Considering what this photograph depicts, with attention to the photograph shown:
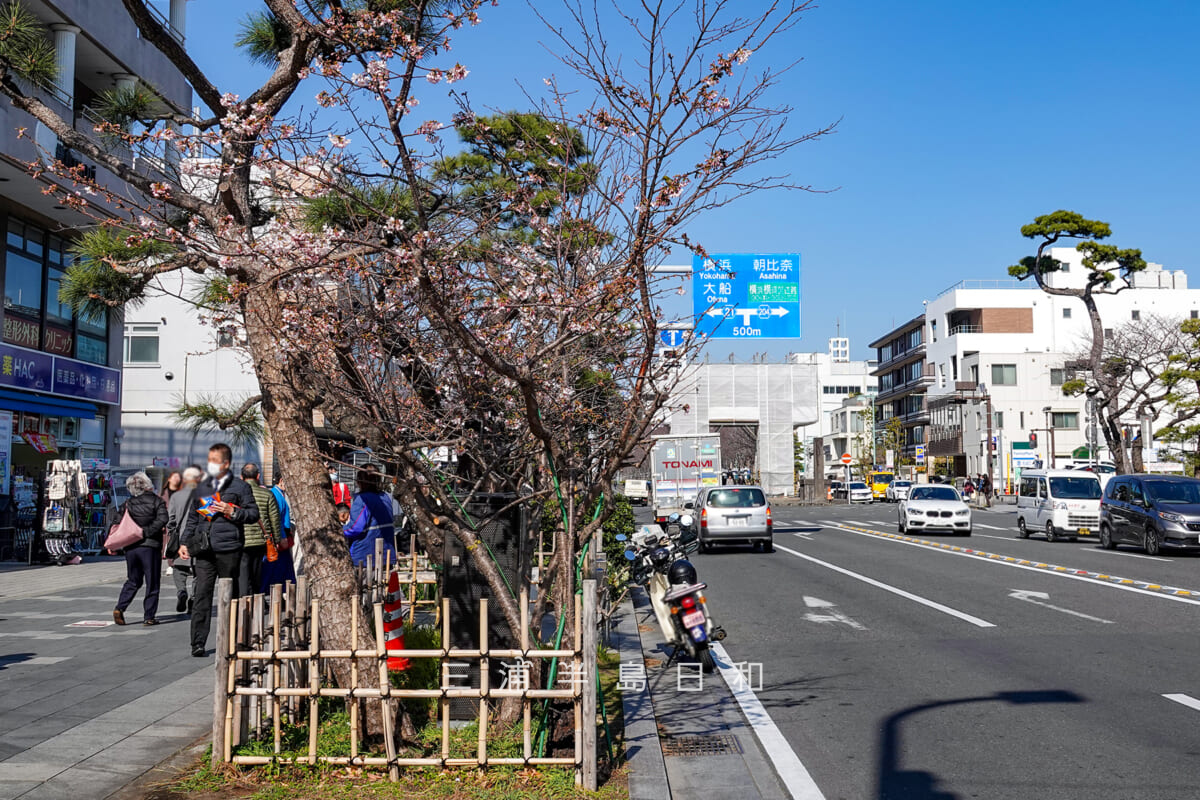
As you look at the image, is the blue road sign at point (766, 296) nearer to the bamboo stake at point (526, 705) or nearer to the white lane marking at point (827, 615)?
the white lane marking at point (827, 615)

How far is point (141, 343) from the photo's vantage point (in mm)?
28953

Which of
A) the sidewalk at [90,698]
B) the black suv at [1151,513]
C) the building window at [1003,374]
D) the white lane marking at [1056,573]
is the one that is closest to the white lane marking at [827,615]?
the white lane marking at [1056,573]

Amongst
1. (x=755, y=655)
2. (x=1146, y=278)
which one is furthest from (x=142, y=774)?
(x=1146, y=278)

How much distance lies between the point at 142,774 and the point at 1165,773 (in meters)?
5.68

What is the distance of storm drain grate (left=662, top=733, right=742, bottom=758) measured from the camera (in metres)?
6.38

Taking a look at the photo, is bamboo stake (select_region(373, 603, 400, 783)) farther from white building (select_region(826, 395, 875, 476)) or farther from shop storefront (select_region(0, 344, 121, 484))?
white building (select_region(826, 395, 875, 476))

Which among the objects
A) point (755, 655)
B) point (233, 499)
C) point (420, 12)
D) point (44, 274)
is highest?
point (44, 274)

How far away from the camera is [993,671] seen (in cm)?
891

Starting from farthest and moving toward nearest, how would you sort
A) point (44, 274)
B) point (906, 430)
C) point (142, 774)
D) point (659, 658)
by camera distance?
point (906, 430) → point (44, 274) → point (659, 658) → point (142, 774)

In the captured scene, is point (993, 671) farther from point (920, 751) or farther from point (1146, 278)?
point (1146, 278)

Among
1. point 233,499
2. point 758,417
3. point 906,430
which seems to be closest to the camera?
point 233,499

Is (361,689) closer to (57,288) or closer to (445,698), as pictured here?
(445,698)

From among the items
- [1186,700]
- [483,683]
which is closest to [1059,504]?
[1186,700]

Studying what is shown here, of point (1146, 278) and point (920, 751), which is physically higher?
point (1146, 278)
